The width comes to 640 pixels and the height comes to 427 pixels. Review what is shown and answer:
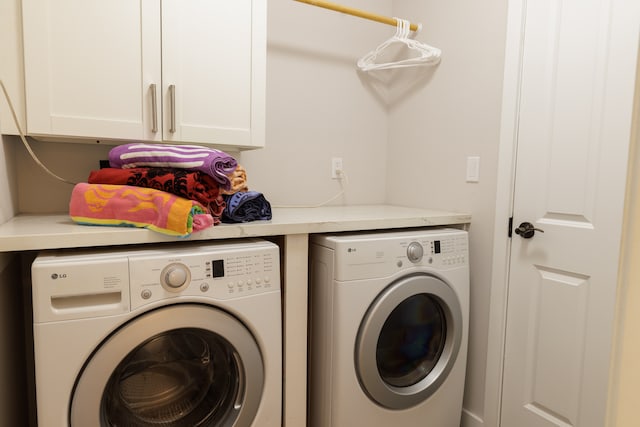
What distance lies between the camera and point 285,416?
1.41 meters

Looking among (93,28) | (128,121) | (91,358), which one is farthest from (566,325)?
(93,28)

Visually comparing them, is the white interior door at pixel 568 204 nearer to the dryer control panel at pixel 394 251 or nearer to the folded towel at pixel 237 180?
the dryer control panel at pixel 394 251

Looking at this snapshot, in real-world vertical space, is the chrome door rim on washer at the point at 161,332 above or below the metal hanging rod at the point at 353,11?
below

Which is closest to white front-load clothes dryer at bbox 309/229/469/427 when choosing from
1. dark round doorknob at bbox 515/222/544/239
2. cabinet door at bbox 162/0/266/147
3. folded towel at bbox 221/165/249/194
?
dark round doorknob at bbox 515/222/544/239

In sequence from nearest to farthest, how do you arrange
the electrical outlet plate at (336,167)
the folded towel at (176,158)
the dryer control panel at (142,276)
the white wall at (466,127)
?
the dryer control panel at (142,276)
the folded towel at (176,158)
the white wall at (466,127)
the electrical outlet plate at (336,167)

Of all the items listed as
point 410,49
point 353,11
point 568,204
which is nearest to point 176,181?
point 353,11

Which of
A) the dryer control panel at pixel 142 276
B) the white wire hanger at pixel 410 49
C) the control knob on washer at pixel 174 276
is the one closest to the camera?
the dryer control panel at pixel 142 276

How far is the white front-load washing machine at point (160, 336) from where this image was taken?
104 centimetres

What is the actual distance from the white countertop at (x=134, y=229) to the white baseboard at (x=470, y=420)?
89 centimetres

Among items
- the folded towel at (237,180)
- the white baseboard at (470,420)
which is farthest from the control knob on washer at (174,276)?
the white baseboard at (470,420)

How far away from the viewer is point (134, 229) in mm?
1162

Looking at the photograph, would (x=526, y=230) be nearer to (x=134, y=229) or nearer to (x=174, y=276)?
(x=174, y=276)

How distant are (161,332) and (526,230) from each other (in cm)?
136

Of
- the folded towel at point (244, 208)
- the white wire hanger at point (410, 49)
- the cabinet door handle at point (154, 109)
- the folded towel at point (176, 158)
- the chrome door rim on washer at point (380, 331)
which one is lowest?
the chrome door rim on washer at point (380, 331)
